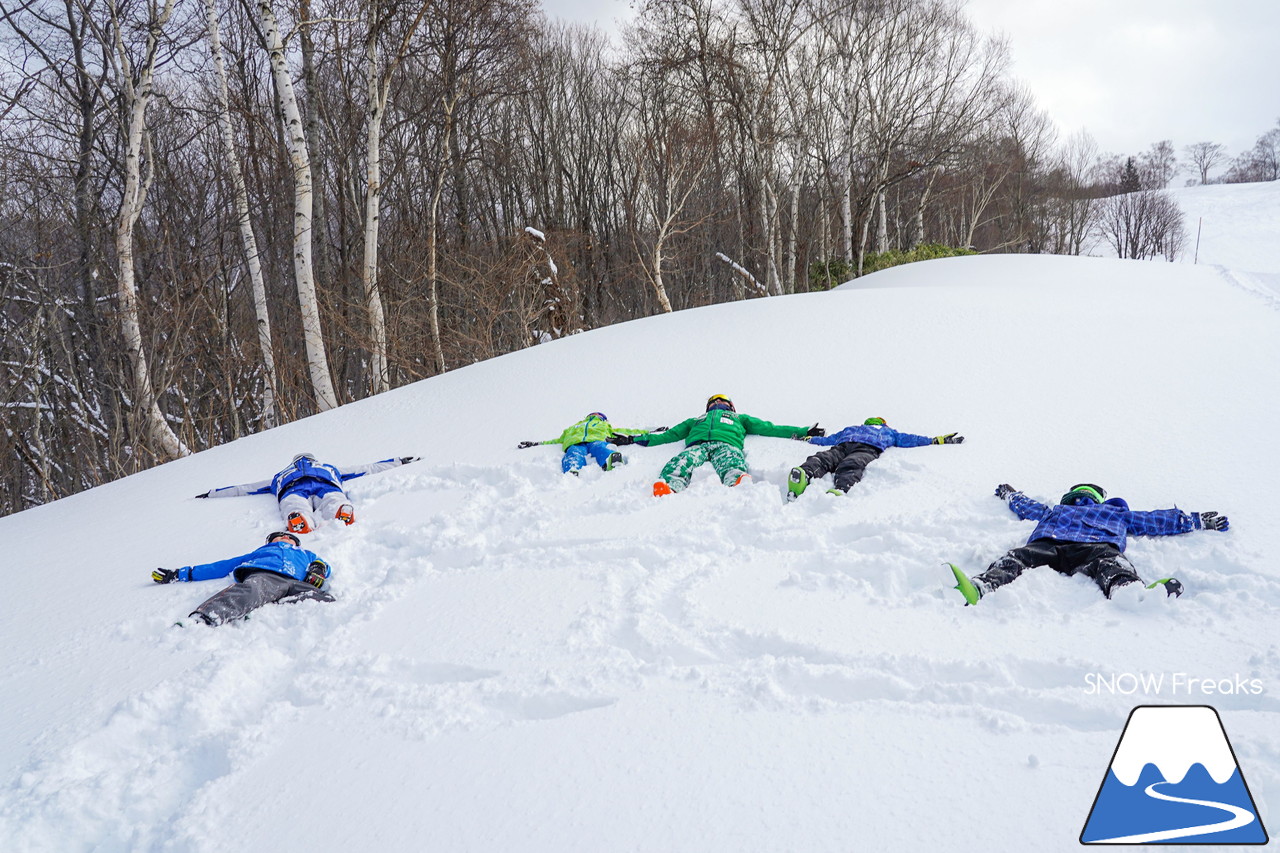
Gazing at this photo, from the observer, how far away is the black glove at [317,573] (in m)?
3.38

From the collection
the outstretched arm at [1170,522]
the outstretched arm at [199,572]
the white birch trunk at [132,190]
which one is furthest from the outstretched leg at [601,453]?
the white birch trunk at [132,190]

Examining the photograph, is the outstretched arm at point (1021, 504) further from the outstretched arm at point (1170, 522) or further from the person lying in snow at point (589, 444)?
the person lying in snow at point (589, 444)

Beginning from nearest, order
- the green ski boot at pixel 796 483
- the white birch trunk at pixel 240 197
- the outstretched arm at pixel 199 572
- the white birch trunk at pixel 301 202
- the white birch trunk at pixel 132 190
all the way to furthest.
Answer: the outstretched arm at pixel 199 572, the green ski boot at pixel 796 483, the white birch trunk at pixel 301 202, the white birch trunk at pixel 132 190, the white birch trunk at pixel 240 197

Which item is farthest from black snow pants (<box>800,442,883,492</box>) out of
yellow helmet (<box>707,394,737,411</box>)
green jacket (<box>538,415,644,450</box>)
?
green jacket (<box>538,415,644,450</box>)

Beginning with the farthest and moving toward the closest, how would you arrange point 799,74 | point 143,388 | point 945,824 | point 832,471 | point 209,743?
point 799,74
point 143,388
point 832,471
point 209,743
point 945,824

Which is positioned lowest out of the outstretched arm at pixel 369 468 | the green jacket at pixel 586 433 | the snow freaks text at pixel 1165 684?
the snow freaks text at pixel 1165 684

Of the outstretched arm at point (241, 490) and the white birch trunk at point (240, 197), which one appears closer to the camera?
the outstretched arm at point (241, 490)

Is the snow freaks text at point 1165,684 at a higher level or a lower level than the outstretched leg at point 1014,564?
lower

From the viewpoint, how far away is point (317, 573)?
342 cm

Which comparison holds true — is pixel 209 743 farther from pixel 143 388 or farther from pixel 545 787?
pixel 143 388

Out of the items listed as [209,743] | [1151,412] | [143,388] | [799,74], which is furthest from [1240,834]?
[799,74]

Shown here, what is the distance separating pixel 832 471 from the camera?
4.48m

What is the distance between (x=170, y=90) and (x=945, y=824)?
54.5ft

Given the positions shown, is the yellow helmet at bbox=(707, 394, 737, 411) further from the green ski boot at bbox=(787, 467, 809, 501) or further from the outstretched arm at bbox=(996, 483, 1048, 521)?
the outstretched arm at bbox=(996, 483, 1048, 521)
